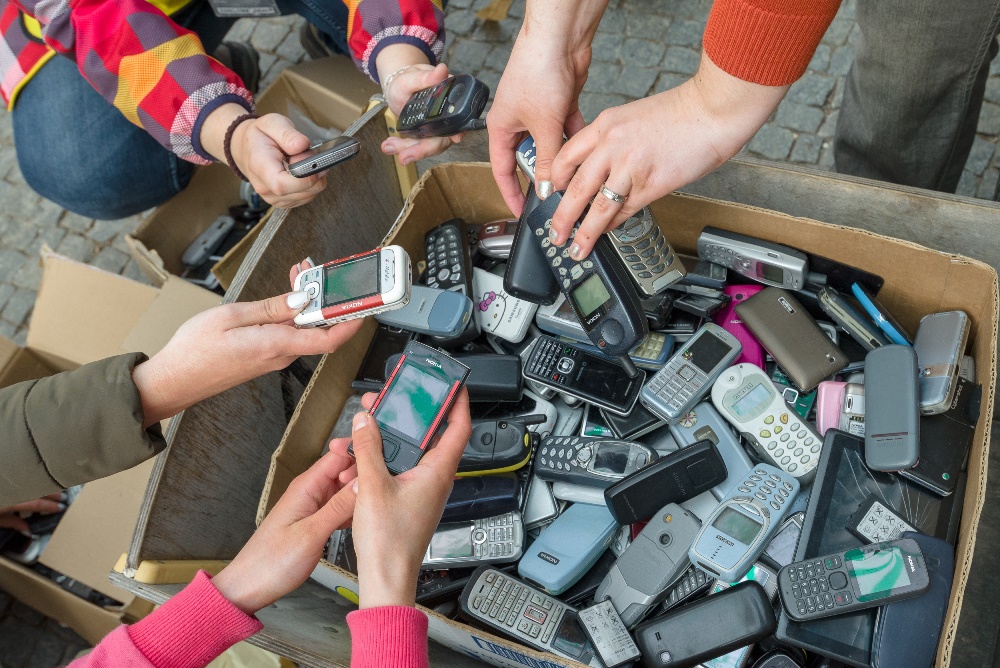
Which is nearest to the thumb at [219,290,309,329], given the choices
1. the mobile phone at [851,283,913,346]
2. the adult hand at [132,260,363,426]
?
the adult hand at [132,260,363,426]

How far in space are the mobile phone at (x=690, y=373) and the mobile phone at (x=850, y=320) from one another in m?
0.25

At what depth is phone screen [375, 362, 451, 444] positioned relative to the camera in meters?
1.75

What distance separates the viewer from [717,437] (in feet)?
6.70

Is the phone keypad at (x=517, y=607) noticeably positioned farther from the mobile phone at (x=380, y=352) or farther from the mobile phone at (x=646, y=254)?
the mobile phone at (x=646, y=254)

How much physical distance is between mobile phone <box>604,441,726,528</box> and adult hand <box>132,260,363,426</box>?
0.78m

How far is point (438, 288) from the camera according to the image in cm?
228

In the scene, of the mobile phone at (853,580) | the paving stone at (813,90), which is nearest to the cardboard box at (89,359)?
the mobile phone at (853,580)

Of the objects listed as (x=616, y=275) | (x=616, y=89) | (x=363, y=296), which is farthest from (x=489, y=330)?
(x=616, y=89)

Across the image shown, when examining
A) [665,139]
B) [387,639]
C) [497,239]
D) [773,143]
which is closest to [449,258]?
[497,239]

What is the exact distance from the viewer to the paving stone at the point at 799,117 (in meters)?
3.20

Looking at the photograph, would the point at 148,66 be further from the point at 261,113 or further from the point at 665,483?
the point at 665,483

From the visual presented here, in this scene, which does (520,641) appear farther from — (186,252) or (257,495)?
(186,252)

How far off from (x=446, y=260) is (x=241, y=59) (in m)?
1.93

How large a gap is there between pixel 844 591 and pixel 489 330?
1146mm
